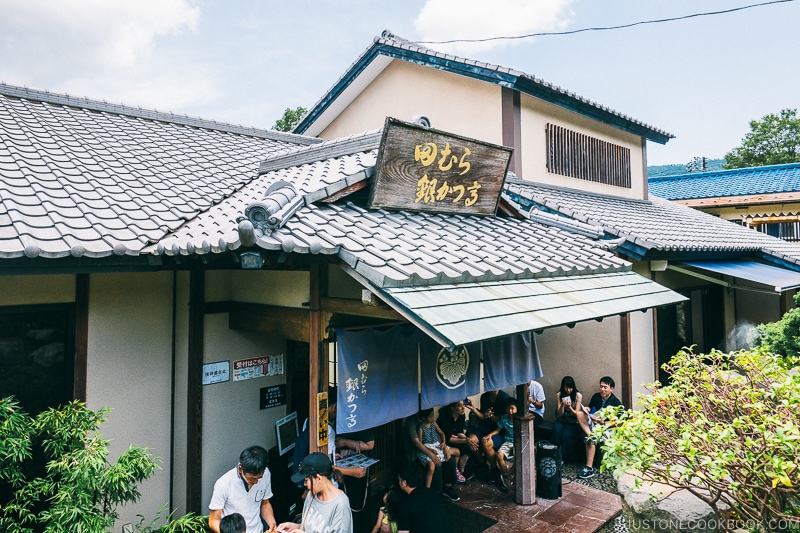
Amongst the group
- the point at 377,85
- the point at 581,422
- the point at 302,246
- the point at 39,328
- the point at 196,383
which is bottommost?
the point at 581,422

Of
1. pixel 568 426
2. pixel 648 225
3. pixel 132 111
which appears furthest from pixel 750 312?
pixel 132 111

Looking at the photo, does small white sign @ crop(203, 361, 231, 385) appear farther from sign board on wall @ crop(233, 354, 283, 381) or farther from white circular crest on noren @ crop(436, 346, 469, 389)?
white circular crest on noren @ crop(436, 346, 469, 389)

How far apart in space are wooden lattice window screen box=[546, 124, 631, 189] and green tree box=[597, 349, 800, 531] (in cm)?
865

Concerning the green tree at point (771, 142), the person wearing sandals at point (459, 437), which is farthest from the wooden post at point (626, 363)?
the green tree at point (771, 142)

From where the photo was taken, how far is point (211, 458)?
20.9ft

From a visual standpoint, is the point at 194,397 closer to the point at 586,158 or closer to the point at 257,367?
the point at 257,367

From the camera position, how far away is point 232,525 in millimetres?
4898

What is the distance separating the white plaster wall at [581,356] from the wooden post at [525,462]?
3054 millimetres

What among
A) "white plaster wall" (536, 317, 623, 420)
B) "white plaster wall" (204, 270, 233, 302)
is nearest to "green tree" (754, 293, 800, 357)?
"white plaster wall" (536, 317, 623, 420)

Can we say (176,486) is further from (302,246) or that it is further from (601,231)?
(601,231)

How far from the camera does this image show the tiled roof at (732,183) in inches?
888

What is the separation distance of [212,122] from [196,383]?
6267mm

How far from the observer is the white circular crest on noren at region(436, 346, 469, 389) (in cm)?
600

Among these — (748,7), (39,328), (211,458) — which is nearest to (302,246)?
(39,328)
